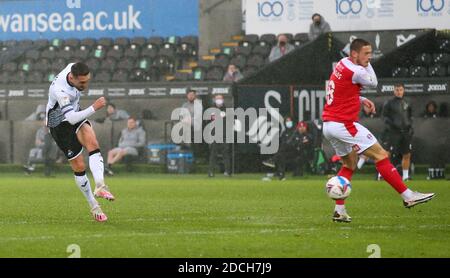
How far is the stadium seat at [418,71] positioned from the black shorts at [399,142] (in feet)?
11.8

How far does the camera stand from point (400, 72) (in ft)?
93.5

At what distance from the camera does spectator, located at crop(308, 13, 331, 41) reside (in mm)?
29234

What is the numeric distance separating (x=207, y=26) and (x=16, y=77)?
19.7 ft

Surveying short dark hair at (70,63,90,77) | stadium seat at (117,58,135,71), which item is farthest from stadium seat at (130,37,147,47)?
short dark hair at (70,63,90,77)

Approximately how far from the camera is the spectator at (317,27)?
29.2 metres

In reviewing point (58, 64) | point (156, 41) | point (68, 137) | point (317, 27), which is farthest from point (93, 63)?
point (68, 137)

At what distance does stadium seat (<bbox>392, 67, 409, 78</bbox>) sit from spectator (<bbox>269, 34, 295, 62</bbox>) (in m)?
2.83

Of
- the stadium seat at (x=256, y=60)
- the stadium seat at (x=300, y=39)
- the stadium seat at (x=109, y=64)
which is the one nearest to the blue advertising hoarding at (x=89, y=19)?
the stadium seat at (x=109, y=64)

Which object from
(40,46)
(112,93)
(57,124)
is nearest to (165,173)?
(112,93)

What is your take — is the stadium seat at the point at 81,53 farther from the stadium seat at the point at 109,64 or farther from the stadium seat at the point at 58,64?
the stadium seat at the point at 109,64

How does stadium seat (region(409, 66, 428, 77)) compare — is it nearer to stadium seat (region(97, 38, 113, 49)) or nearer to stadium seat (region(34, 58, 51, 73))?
stadium seat (region(97, 38, 113, 49))

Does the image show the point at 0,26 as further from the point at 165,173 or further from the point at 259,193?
the point at 259,193

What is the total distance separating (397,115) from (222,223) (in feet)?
38.9

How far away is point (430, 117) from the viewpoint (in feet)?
88.6
